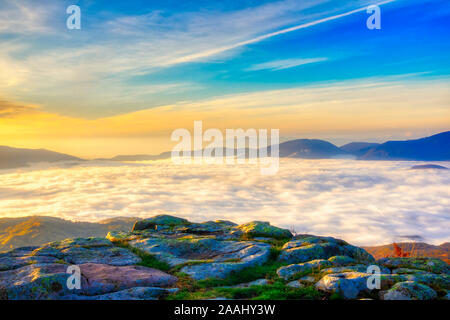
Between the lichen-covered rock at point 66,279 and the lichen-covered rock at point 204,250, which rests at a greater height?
the lichen-covered rock at point 66,279

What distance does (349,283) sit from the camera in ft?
38.4

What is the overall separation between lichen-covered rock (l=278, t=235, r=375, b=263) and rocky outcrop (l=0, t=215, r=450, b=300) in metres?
0.06

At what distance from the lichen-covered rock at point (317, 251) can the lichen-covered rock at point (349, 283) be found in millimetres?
4357

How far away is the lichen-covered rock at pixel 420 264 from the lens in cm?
1548

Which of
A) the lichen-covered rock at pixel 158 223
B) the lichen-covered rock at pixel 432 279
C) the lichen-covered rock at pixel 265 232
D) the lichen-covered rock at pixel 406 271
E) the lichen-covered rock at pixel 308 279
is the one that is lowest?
the lichen-covered rock at pixel 158 223

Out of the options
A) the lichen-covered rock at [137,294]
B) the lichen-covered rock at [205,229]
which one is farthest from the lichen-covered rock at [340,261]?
the lichen-covered rock at [205,229]

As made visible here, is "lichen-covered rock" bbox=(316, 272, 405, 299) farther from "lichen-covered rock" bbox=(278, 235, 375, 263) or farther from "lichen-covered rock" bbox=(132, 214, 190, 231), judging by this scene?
"lichen-covered rock" bbox=(132, 214, 190, 231)

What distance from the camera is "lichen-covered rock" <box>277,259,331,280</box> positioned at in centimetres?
1402

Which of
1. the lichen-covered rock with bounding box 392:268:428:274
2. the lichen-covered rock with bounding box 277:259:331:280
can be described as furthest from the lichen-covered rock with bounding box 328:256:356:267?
the lichen-covered rock with bounding box 392:268:428:274

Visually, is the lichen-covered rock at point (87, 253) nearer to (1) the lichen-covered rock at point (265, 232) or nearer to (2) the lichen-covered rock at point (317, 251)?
(2) the lichen-covered rock at point (317, 251)

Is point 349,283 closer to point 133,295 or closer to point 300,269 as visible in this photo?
point 300,269

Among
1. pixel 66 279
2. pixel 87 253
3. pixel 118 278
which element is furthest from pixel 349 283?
pixel 87 253
